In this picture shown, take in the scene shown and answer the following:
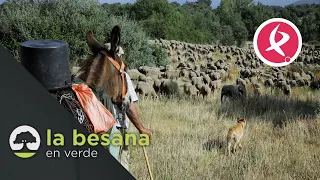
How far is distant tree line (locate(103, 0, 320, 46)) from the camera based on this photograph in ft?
133

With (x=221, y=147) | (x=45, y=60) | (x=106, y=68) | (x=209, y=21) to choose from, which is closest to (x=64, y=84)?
(x=45, y=60)

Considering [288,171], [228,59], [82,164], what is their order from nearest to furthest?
1. [82,164]
2. [288,171]
3. [228,59]

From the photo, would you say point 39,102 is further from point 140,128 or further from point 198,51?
point 198,51

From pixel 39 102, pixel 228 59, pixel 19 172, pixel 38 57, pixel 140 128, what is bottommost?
pixel 228 59

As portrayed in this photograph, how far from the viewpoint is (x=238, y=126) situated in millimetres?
5684

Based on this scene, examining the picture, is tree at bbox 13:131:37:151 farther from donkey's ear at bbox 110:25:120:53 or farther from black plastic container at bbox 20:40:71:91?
donkey's ear at bbox 110:25:120:53

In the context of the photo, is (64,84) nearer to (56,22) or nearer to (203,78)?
(56,22)

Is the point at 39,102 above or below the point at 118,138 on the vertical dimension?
above

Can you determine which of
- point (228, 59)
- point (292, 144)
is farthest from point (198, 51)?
point (292, 144)

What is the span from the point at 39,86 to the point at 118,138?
1.01 m

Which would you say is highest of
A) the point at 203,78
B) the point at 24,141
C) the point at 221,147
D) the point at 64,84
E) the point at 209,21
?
the point at 209,21
